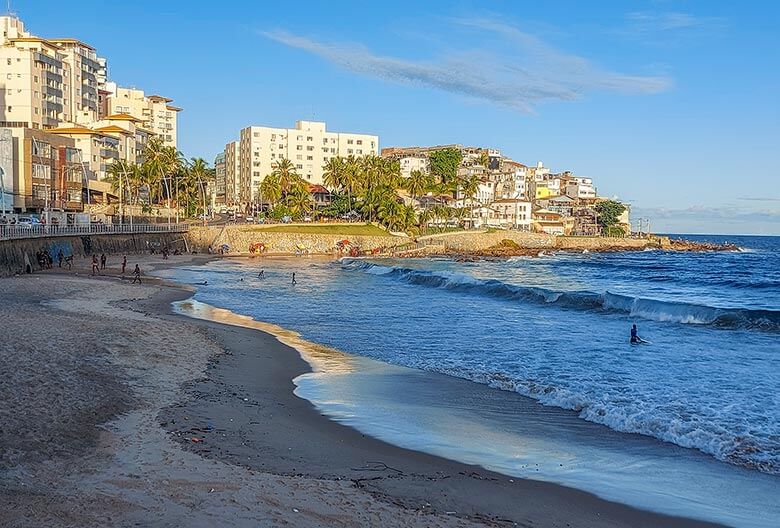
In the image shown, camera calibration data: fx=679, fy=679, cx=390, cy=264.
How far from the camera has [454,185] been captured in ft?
472

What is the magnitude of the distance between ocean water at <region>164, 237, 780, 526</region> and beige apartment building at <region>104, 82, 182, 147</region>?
111695 millimetres

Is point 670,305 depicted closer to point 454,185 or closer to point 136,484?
point 136,484

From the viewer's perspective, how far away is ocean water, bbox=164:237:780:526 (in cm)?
1076

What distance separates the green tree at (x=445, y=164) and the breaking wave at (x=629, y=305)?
3791 inches

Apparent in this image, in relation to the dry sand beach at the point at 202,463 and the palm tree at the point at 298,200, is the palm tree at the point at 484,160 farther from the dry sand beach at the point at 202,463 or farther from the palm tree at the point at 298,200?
the dry sand beach at the point at 202,463

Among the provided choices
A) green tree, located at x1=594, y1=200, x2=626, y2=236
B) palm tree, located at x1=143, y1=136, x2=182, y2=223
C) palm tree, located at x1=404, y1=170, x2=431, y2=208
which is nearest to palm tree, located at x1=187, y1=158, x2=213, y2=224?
palm tree, located at x1=143, y1=136, x2=182, y2=223

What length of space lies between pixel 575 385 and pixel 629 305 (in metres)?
20.5

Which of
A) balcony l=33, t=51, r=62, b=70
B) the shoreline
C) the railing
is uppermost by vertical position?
balcony l=33, t=51, r=62, b=70

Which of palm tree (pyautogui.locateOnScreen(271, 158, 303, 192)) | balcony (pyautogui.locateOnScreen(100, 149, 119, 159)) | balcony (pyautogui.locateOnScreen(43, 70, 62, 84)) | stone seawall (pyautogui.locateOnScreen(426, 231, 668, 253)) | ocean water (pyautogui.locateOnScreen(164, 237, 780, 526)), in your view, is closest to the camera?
ocean water (pyautogui.locateOnScreen(164, 237, 780, 526))

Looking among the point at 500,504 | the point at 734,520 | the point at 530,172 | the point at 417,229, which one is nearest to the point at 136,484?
the point at 500,504

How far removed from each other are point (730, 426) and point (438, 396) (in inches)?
243

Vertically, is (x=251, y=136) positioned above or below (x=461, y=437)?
above

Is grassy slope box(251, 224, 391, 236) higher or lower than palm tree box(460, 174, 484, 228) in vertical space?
lower

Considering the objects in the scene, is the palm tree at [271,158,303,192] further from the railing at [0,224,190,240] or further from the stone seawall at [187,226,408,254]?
the railing at [0,224,190,240]
